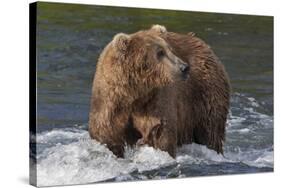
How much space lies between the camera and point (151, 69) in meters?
8.99

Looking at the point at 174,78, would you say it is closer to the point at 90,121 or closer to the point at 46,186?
the point at 90,121

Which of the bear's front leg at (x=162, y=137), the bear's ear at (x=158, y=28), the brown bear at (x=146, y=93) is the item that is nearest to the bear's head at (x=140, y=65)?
the brown bear at (x=146, y=93)

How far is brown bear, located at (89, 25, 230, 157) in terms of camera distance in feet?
29.4

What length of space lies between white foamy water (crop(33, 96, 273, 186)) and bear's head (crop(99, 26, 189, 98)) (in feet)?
2.74

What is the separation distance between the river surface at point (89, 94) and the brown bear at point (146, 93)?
0.16 metres

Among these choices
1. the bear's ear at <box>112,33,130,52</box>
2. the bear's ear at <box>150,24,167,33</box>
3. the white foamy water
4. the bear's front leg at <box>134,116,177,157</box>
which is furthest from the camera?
the bear's ear at <box>150,24,167,33</box>

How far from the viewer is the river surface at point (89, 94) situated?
8906 mm

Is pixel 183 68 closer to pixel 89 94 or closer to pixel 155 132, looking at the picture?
pixel 155 132

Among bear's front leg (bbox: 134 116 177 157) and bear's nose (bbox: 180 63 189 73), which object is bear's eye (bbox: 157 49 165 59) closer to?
bear's nose (bbox: 180 63 189 73)

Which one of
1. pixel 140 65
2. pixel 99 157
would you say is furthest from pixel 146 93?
pixel 99 157

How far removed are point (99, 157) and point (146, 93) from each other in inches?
39.4

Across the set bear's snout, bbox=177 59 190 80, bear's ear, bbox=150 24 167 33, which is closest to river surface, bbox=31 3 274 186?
bear's ear, bbox=150 24 167 33

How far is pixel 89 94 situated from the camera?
9172mm

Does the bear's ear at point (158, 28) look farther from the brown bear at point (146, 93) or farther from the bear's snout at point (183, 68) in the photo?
the bear's snout at point (183, 68)
